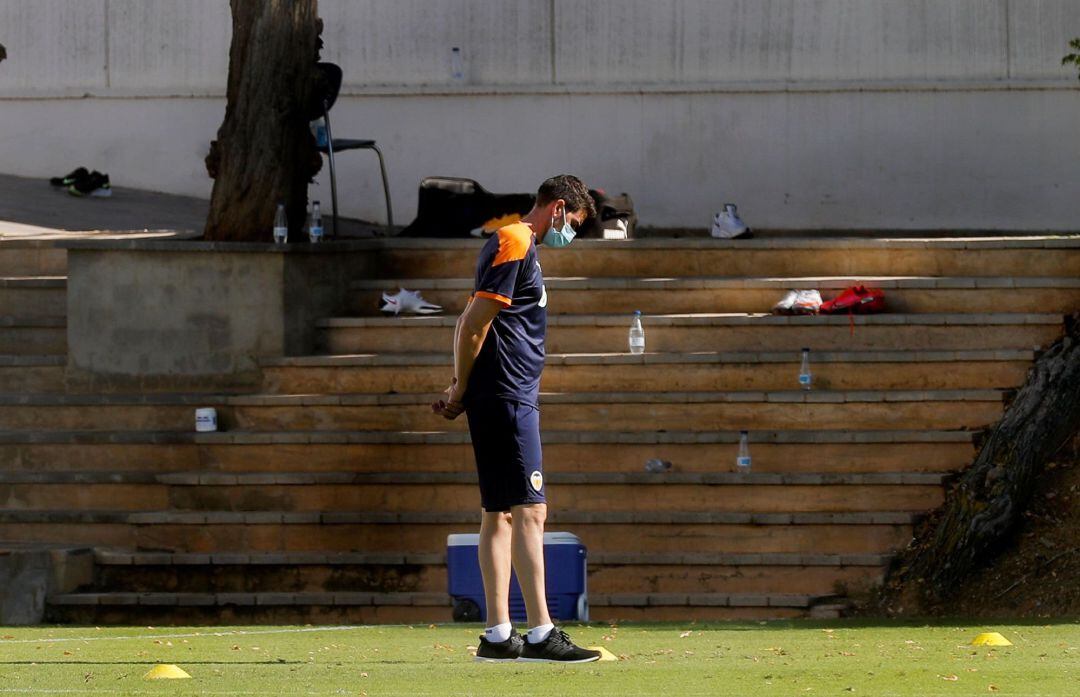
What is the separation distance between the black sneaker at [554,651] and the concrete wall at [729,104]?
1020cm

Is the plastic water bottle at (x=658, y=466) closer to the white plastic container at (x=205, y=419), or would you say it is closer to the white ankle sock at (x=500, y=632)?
the white plastic container at (x=205, y=419)

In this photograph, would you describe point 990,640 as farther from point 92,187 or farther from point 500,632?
point 92,187

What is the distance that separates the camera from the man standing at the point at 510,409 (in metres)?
7.02

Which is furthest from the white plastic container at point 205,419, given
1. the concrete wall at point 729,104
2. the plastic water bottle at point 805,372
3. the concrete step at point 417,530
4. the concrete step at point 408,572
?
the concrete wall at point 729,104

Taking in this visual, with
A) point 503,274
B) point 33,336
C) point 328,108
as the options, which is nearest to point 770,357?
point 328,108

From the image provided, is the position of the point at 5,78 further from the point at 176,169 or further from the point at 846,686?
the point at 846,686

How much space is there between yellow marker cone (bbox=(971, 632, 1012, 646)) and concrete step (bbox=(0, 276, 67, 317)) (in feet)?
26.5

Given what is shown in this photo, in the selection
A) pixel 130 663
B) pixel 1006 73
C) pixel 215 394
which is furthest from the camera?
pixel 1006 73

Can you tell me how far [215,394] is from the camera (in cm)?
1310

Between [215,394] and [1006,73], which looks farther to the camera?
[1006,73]

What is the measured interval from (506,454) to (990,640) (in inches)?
101

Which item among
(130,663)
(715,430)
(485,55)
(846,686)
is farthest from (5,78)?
(846,686)

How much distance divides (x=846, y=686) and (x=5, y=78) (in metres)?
14.4

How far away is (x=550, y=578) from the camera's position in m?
9.82
